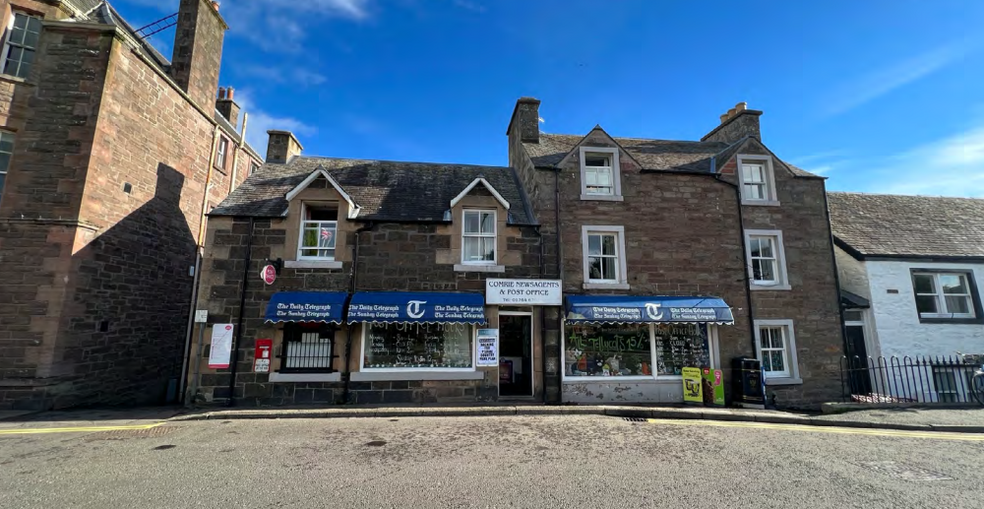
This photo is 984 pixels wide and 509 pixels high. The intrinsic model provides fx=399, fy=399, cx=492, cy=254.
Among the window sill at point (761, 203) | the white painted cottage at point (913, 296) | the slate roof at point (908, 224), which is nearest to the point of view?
the white painted cottage at point (913, 296)

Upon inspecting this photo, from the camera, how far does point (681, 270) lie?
490 inches

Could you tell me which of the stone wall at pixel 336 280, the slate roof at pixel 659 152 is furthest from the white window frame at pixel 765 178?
the stone wall at pixel 336 280

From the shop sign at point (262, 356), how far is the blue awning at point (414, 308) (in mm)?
2509

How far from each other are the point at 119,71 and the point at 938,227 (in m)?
28.5

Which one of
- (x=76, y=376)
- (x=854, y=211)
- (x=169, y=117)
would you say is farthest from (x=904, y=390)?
(x=169, y=117)

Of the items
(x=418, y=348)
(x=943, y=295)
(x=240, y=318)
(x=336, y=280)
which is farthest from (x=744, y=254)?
(x=240, y=318)

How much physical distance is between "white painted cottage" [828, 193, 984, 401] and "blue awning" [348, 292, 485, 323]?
1208 cm

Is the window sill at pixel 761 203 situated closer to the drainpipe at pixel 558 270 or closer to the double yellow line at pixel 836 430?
the drainpipe at pixel 558 270

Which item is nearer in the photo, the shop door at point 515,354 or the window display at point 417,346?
the window display at point 417,346

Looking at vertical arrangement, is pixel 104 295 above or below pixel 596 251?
below

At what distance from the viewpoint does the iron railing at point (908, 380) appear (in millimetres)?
12508

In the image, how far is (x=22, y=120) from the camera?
1038 cm

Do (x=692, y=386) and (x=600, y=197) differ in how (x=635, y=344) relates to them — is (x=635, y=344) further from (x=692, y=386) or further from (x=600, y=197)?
(x=600, y=197)

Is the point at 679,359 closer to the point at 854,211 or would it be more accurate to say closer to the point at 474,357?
the point at 474,357
